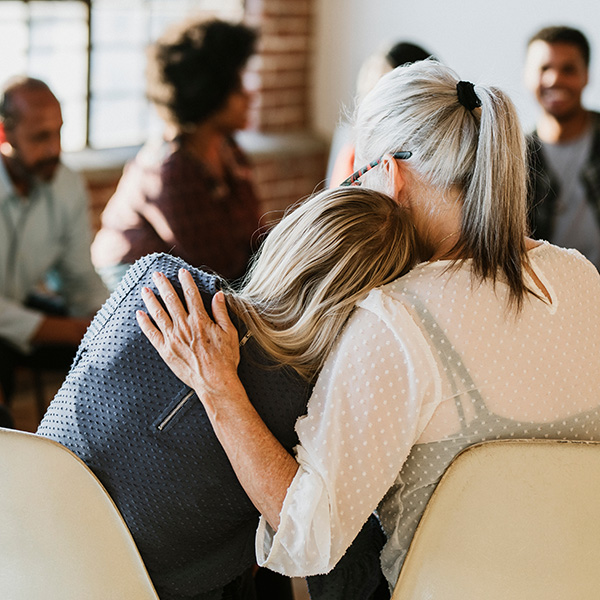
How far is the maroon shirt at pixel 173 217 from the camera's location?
269cm

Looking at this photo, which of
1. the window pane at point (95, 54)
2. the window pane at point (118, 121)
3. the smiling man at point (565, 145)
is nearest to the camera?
the smiling man at point (565, 145)

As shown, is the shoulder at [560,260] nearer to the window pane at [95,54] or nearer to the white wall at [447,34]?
the white wall at [447,34]

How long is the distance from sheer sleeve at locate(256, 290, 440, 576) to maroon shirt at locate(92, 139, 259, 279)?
1.62m

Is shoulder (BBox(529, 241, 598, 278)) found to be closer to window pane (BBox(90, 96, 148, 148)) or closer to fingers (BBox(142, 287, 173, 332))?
fingers (BBox(142, 287, 173, 332))

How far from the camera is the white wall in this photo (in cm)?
353

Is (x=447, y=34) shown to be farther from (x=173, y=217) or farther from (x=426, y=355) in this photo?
(x=426, y=355)

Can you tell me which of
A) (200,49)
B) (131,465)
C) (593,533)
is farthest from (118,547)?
(200,49)

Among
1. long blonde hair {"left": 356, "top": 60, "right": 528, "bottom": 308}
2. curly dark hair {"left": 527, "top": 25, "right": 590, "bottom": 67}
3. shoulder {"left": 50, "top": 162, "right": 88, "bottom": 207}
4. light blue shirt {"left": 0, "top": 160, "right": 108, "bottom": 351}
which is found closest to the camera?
long blonde hair {"left": 356, "top": 60, "right": 528, "bottom": 308}

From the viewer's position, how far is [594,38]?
341 cm

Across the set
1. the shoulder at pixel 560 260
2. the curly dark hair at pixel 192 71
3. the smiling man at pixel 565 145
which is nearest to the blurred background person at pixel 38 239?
the curly dark hair at pixel 192 71

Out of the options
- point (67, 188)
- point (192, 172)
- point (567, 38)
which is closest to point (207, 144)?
point (192, 172)

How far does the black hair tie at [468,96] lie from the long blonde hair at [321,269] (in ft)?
0.57

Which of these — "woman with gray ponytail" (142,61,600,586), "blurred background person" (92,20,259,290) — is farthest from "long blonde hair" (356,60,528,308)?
"blurred background person" (92,20,259,290)

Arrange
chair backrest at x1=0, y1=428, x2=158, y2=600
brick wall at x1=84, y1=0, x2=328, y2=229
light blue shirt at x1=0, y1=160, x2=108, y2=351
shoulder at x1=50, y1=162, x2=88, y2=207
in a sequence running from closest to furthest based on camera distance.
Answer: chair backrest at x1=0, y1=428, x2=158, y2=600 → light blue shirt at x1=0, y1=160, x2=108, y2=351 → shoulder at x1=50, y1=162, x2=88, y2=207 → brick wall at x1=84, y1=0, x2=328, y2=229
